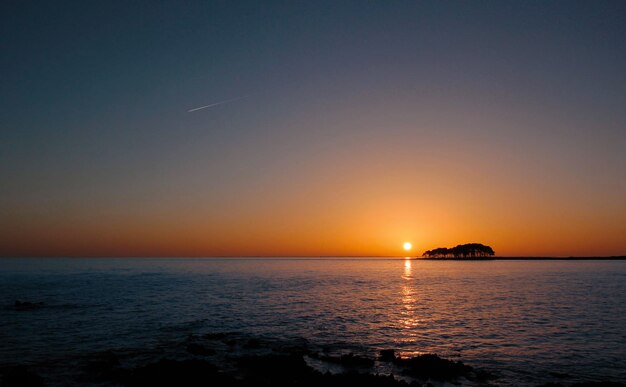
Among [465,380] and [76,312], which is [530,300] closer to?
[465,380]

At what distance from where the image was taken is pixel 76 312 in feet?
141

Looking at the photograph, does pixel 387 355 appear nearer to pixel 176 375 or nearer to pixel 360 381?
pixel 360 381

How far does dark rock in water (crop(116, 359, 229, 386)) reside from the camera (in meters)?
18.5

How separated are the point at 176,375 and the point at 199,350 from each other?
6.05m

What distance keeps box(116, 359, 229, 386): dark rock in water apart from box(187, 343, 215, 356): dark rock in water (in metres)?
3.84

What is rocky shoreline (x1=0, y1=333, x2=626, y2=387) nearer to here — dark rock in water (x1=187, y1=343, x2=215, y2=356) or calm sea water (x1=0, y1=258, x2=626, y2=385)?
dark rock in water (x1=187, y1=343, x2=215, y2=356)

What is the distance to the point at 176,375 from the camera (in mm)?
19125

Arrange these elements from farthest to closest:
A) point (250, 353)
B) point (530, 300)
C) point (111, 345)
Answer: point (530, 300)
point (111, 345)
point (250, 353)

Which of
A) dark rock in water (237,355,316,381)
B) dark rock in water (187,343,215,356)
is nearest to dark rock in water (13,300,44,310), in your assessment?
dark rock in water (187,343,215,356)

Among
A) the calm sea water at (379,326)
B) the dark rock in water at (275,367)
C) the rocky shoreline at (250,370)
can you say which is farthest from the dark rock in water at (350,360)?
the calm sea water at (379,326)

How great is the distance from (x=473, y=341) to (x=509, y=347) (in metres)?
2.58

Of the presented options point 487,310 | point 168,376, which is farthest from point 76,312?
point 487,310

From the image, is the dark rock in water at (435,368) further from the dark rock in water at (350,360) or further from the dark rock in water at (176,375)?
the dark rock in water at (176,375)

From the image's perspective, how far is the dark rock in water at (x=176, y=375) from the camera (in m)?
18.5
